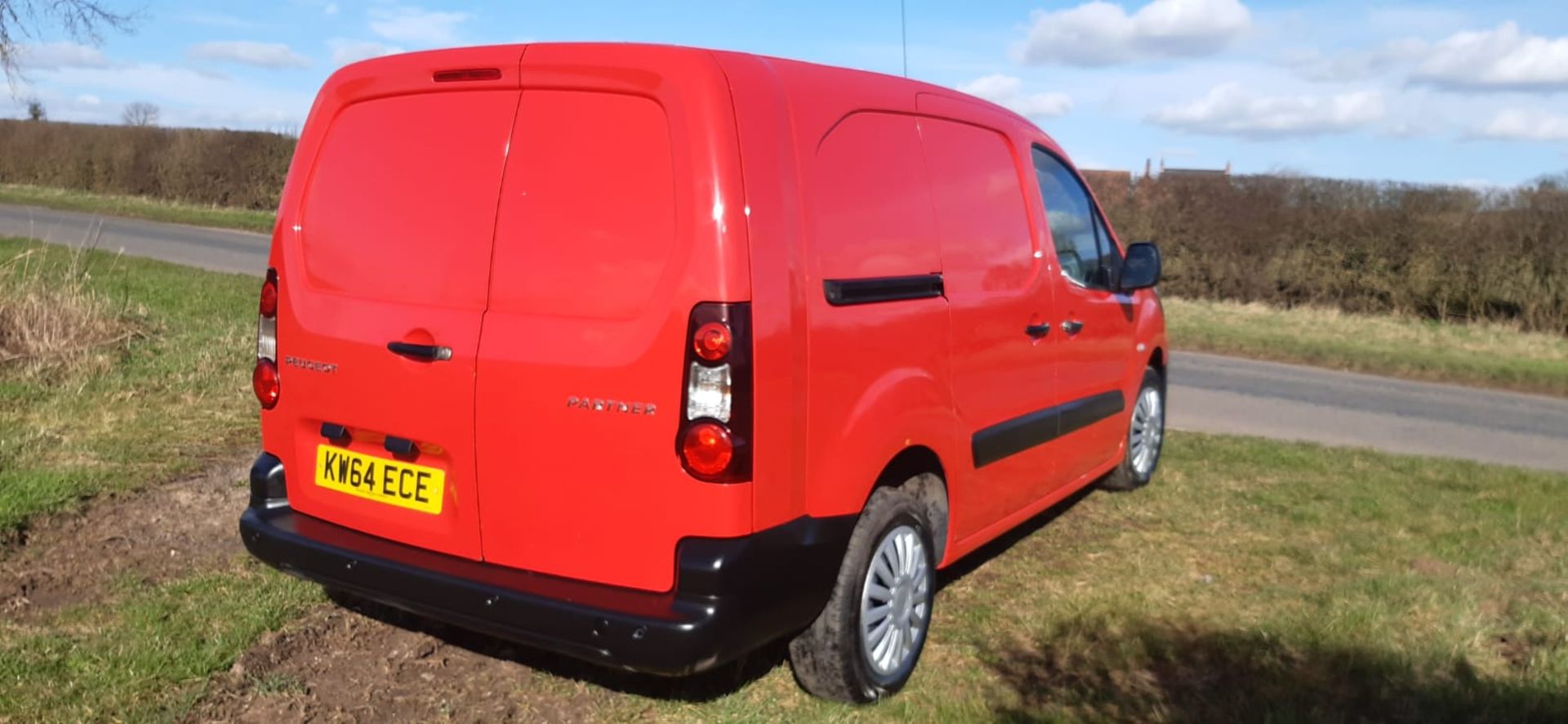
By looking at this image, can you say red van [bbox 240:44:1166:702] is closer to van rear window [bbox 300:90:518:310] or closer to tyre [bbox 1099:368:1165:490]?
van rear window [bbox 300:90:518:310]

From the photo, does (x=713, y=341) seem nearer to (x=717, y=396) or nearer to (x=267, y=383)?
(x=717, y=396)

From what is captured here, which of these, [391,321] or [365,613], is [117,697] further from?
[391,321]

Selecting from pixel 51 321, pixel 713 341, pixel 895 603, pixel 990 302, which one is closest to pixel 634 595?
pixel 713 341

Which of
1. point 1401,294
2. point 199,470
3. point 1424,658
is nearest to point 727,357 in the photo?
point 1424,658

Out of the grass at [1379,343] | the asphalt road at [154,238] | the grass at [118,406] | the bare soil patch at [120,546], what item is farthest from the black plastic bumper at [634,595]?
the asphalt road at [154,238]

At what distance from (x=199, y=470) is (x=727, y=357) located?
3.95 m

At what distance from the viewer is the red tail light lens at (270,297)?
12.6ft

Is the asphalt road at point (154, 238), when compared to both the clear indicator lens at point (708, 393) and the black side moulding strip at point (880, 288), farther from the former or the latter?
the clear indicator lens at point (708, 393)

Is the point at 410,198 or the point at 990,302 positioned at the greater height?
the point at 410,198

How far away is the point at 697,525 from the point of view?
310cm

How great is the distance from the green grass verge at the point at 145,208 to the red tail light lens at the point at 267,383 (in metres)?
20.5

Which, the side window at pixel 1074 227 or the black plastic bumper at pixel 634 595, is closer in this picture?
the black plastic bumper at pixel 634 595

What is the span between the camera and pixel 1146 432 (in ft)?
21.7

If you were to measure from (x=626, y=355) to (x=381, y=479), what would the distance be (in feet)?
3.14
